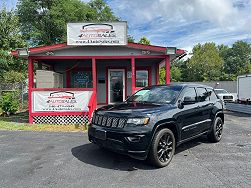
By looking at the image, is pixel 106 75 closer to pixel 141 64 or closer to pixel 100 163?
pixel 141 64

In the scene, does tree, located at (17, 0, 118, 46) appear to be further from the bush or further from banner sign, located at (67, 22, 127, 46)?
banner sign, located at (67, 22, 127, 46)

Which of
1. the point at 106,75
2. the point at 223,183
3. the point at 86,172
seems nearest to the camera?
the point at 223,183

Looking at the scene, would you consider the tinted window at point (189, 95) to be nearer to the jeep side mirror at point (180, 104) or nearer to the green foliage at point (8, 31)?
the jeep side mirror at point (180, 104)

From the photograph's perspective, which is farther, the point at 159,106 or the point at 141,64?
Result: the point at 141,64

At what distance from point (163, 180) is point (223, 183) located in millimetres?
1062

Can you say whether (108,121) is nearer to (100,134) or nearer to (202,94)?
(100,134)

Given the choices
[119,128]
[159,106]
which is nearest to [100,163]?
[119,128]

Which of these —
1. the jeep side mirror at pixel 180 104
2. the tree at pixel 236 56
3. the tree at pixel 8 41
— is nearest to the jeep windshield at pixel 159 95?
the jeep side mirror at pixel 180 104

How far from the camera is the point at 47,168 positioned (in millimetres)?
5027

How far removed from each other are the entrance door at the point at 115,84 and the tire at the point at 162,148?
367 inches

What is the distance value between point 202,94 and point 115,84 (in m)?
8.25

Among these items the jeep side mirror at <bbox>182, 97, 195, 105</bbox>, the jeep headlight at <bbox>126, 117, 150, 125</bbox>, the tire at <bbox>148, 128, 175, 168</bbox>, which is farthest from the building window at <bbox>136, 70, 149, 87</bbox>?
the jeep headlight at <bbox>126, 117, 150, 125</bbox>

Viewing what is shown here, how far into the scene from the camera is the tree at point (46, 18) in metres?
29.0

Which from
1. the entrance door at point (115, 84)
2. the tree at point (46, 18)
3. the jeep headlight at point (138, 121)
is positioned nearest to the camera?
the jeep headlight at point (138, 121)
